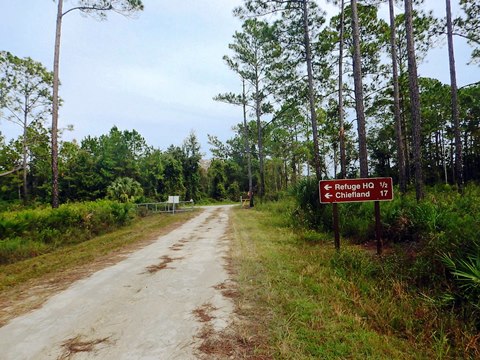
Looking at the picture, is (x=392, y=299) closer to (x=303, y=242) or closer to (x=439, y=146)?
(x=303, y=242)

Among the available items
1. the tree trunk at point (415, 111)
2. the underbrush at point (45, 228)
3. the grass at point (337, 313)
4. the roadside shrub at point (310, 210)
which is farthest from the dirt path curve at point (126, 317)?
the tree trunk at point (415, 111)

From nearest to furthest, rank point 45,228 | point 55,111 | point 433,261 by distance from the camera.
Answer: point 433,261, point 45,228, point 55,111

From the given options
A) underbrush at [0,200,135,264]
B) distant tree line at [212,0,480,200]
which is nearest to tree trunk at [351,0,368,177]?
distant tree line at [212,0,480,200]

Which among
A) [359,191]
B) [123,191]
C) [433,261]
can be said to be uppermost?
[123,191]

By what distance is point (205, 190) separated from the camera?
169 feet

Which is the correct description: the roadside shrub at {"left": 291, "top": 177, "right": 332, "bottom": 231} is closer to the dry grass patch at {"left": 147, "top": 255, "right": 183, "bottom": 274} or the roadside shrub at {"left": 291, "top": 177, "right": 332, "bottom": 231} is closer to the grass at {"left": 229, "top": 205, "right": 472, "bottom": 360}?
the grass at {"left": 229, "top": 205, "right": 472, "bottom": 360}

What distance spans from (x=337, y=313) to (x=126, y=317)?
2.51m

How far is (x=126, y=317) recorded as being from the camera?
3488 millimetres

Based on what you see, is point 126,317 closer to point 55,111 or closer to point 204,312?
point 204,312

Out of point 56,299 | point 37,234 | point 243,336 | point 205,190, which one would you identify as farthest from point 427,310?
point 205,190

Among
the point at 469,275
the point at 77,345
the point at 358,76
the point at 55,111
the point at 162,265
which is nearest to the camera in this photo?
the point at 77,345

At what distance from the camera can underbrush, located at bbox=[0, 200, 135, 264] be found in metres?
8.08

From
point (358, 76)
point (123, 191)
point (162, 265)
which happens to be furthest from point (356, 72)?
point (123, 191)

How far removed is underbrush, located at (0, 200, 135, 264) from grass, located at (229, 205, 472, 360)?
6.42 metres
